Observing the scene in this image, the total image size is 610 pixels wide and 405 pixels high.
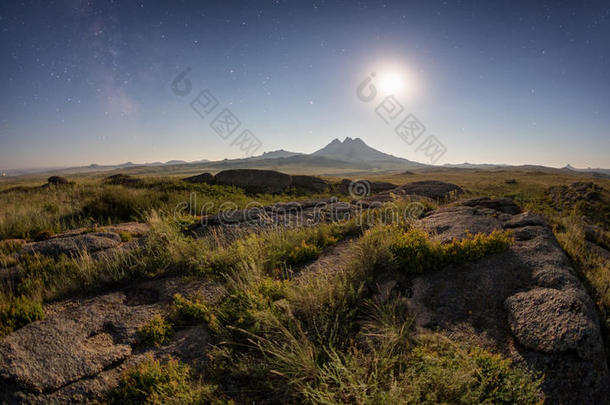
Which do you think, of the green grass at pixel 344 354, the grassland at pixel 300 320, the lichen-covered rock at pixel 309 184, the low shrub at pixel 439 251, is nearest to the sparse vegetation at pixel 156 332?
the grassland at pixel 300 320

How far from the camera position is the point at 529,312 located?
3.59 m

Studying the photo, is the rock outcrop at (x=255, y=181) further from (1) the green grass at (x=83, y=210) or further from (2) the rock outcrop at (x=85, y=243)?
(2) the rock outcrop at (x=85, y=243)

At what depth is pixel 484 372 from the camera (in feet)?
9.36

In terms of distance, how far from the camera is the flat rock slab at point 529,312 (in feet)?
9.45

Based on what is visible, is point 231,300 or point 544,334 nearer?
point 544,334

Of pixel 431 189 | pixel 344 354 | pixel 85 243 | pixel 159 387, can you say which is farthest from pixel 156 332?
pixel 431 189

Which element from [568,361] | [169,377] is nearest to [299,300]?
[169,377]

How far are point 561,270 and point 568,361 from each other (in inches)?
81.7

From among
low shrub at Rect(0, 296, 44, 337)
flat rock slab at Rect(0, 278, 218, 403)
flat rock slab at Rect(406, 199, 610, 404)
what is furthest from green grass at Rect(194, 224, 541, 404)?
low shrub at Rect(0, 296, 44, 337)

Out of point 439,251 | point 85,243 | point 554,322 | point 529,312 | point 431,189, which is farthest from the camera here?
point 431,189

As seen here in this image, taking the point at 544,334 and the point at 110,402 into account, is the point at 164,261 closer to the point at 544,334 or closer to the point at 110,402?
the point at 110,402

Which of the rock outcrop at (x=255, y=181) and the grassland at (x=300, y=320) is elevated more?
the rock outcrop at (x=255, y=181)

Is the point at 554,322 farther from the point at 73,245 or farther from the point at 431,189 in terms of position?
the point at 431,189

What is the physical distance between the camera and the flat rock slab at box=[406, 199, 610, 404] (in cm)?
288
